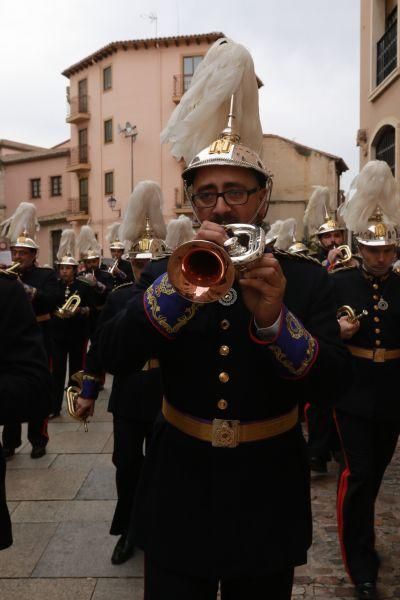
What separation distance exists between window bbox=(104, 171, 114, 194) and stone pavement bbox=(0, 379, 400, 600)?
32198 millimetres

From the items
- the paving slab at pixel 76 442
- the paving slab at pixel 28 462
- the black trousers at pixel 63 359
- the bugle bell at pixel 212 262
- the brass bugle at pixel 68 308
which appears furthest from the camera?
the brass bugle at pixel 68 308

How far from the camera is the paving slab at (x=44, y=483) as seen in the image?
5203mm

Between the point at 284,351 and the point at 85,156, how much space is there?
3876cm

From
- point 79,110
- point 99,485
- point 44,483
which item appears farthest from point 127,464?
point 79,110

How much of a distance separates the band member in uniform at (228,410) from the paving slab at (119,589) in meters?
1.57

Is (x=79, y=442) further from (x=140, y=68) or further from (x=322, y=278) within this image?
(x=140, y=68)

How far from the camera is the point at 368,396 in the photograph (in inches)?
155

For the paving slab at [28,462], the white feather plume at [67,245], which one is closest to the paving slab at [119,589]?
the paving slab at [28,462]

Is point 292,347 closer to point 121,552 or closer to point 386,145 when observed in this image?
point 121,552

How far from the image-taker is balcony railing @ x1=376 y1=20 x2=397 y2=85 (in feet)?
46.1

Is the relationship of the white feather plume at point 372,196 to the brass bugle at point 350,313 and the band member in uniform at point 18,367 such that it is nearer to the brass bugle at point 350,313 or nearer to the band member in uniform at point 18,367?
the brass bugle at point 350,313

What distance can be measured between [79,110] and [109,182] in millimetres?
5556

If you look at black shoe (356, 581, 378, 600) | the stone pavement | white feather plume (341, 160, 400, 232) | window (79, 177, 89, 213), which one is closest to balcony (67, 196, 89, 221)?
window (79, 177, 89, 213)

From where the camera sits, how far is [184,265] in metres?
1.93
